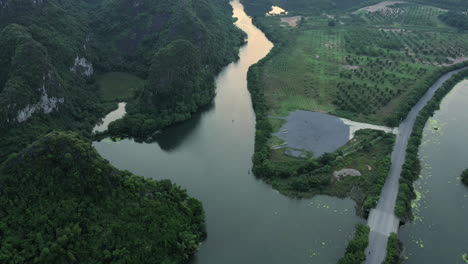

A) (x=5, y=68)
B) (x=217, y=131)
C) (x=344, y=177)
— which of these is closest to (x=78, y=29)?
(x=5, y=68)

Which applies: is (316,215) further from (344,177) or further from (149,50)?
(149,50)

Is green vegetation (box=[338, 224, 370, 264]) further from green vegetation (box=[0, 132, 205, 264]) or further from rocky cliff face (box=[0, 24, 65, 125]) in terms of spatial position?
rocky cliff face (box=[0, 24, 65, 125])

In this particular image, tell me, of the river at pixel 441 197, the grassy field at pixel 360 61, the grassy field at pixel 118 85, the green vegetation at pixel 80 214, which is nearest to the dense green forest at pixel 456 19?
the grassy field at pixel 360 61

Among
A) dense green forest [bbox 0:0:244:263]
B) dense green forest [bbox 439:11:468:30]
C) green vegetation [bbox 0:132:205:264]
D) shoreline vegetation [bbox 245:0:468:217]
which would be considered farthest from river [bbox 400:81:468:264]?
dense green forest [bbox 439:11:468:30]

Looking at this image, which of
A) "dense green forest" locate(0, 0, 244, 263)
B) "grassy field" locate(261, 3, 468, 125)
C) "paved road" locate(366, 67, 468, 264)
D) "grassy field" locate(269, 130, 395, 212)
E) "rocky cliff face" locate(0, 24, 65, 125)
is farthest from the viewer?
"grassy field" locate(261, 3, 468, 125)

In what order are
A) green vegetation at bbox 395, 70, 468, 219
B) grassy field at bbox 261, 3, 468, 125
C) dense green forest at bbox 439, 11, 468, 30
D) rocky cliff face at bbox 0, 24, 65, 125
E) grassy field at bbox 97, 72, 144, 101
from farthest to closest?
dense green forest at bbox 439, 11, 468, 30, grassy field at bbox 97, 72, 144, 101, grassy field at bbox 261, 3, 468, 125, rocky cliff face at bbox 0, 24, 65, 125, green vegetation at bbox 395, 70, 468, 219

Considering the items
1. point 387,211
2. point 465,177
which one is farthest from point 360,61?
point 387,211

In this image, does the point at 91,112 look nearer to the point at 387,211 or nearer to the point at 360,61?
the point at 387,211
